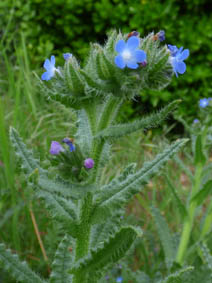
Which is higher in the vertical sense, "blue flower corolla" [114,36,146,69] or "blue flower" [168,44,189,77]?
"blue flower" [168,44,189,77]

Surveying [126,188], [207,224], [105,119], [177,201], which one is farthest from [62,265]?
[207,224]

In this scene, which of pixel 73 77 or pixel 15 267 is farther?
pixel 15 267

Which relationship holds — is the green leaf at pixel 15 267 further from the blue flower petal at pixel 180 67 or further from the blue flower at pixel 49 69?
the blue flower petal at pixel 180 67

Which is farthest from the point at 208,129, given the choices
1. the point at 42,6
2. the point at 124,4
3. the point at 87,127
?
the point at 42,6

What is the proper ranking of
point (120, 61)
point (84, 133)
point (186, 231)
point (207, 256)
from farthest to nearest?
point (186, 231)
point (207, 256)
point (84, 133)
point (120, 61)

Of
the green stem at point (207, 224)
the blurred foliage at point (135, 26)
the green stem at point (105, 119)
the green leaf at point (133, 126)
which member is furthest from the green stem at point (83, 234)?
the blurred foliage at point (135, 26)

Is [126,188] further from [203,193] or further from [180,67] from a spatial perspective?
[203,193]

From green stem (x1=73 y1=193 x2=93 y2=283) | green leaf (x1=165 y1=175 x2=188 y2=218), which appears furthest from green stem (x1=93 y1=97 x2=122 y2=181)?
Answer: green leaf (x1=165 y1=175 x2=188 y2=218)

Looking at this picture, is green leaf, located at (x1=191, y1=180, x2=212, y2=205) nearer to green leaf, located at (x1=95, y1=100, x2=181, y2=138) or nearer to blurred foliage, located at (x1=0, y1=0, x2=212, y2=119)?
green leaf, located at (x1=95, y1=100, x2=181, y2=138)
